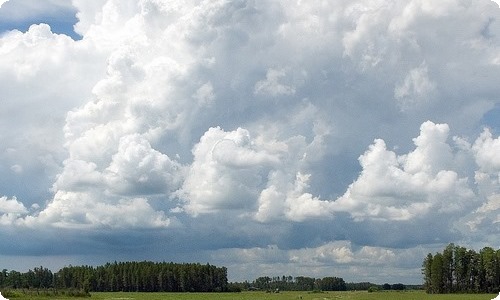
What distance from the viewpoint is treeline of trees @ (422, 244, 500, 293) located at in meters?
177

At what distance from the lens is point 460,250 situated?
609 ft

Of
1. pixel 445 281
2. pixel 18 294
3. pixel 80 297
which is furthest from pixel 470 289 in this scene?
pixel 18 294

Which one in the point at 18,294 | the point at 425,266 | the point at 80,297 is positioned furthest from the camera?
the point at 425,266

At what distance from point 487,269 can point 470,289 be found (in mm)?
7907

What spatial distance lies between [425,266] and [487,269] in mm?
18429

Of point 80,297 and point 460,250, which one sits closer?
point 80,297

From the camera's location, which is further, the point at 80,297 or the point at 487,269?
the point at 487,269

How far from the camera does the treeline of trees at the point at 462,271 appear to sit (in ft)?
579

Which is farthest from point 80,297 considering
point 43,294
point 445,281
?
point 445,281

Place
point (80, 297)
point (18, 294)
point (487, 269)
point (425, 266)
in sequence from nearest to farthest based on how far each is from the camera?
point (18, 294), point (80, 297), point (487, 269), point (425, 266)

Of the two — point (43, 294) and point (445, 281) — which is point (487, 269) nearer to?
point (445, 281)

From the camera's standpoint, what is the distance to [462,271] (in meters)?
183

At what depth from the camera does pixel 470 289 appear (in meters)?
181

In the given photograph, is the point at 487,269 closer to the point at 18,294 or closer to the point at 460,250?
the point at 460,250
